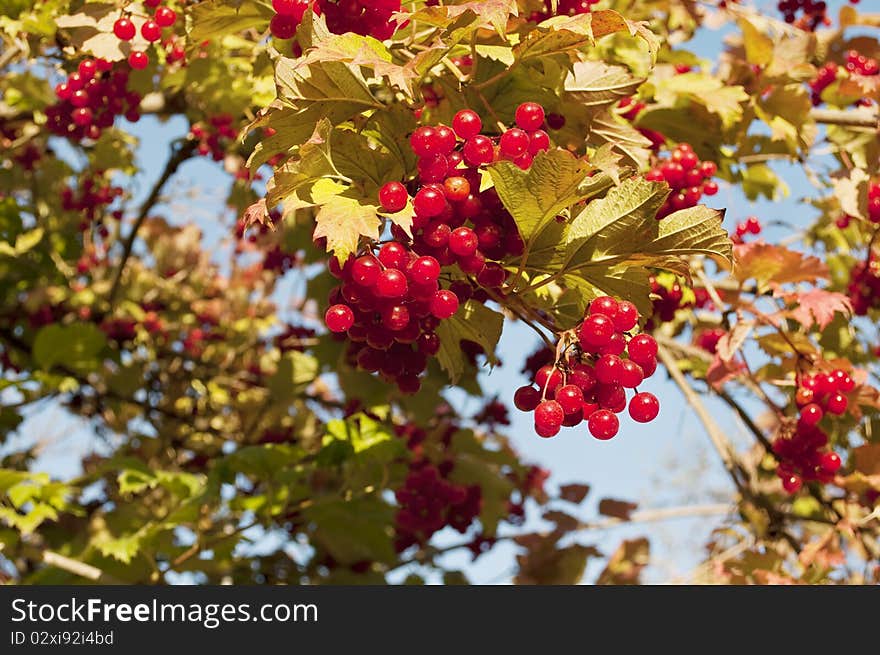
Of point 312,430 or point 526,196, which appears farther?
point 312,430

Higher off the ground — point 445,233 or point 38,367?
point 38,367

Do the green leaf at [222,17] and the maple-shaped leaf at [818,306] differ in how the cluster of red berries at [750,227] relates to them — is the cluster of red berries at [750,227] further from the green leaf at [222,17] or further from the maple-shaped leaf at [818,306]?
the green leaf at [222,17]

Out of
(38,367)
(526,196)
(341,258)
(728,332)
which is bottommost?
(341,258)

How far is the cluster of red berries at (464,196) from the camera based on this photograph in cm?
179

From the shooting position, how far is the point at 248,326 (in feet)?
22.3

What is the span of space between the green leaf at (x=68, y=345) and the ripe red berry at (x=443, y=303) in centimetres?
385

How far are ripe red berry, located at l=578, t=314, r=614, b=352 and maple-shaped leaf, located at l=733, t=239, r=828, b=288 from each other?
1564 mm

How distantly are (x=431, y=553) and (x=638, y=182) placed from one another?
137 inches

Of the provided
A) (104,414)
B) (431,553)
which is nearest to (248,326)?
(104,414)

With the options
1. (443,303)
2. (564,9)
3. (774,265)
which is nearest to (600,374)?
(443,303)

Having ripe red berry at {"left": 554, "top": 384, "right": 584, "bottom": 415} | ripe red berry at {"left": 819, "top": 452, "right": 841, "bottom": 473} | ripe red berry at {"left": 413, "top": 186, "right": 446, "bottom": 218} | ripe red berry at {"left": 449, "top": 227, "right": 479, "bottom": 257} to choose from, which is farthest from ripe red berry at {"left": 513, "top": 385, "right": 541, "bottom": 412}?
ripe red berry at {"left": 819, "top": 452, "right": 841, "bottom": 473}

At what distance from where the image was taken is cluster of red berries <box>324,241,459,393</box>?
1756 mm

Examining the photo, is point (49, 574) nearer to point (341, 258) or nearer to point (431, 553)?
point (431, 553)

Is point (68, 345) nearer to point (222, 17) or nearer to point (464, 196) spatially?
point (222, 17)
